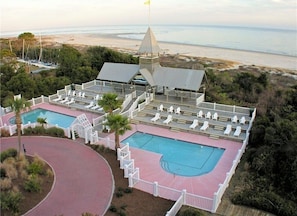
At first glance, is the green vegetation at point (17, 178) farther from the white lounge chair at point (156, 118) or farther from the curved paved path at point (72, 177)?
the white lounge chair at point (156, 118)

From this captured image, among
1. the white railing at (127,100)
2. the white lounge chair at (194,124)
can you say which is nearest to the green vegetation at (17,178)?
the white railing at (127,100)

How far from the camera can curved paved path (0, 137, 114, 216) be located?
11273 mm

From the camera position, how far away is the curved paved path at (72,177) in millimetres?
11273

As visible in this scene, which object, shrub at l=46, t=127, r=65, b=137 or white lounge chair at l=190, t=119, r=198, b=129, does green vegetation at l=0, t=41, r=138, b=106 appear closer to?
shrub at l=46, t=127, r=65, b=137

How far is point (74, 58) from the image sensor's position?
119 feet

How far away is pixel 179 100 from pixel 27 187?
50.8 feet

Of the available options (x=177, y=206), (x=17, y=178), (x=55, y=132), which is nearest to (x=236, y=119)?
(x=177, y=206)

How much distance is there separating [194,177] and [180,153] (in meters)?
3.04

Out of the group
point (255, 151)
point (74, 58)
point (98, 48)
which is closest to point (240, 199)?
point (255, 151)

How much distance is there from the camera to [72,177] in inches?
533

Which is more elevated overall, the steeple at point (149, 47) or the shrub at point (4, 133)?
the steeple at point (149, 47)

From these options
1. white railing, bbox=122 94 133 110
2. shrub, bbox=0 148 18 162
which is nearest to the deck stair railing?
shrub, bbox=0 148 18 162

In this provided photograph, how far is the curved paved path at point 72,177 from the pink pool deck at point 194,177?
2208 millimetres

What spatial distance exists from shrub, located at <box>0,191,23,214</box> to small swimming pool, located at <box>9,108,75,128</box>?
11.8m
